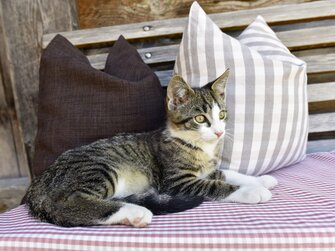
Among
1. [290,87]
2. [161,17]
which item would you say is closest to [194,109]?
[290,87]

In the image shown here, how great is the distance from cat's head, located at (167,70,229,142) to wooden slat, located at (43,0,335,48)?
451 millimetres

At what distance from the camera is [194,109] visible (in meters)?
1.07

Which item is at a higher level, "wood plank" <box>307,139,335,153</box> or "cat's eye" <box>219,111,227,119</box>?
"cat's eye" <box>219,111,227,119</box>

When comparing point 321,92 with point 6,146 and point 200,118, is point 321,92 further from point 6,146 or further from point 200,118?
point 6,146

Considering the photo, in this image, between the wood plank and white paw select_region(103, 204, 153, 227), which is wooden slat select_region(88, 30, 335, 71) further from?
white paw select_region(103, 204, 153, 227)

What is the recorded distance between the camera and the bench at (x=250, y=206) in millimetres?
714

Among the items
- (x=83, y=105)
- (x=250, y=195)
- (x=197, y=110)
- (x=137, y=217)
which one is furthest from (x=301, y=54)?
(x=137, y=217)

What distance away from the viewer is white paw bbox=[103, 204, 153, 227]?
2.57ft

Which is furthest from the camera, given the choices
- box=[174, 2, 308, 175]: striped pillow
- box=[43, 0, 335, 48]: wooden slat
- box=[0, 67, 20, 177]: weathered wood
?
box=[0, 67, 20, 177]: weathered wood

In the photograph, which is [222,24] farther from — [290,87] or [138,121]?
[138,121]

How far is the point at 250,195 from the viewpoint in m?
0.91

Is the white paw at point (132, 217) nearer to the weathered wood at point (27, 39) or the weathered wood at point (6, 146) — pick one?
the weathered wood at point (27, 39)

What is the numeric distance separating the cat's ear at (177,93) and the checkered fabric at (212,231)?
0.37 metres

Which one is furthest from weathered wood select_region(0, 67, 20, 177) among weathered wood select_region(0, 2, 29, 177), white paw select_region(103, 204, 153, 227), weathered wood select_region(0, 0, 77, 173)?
white paw select_region(103, 204, 153, 227)
